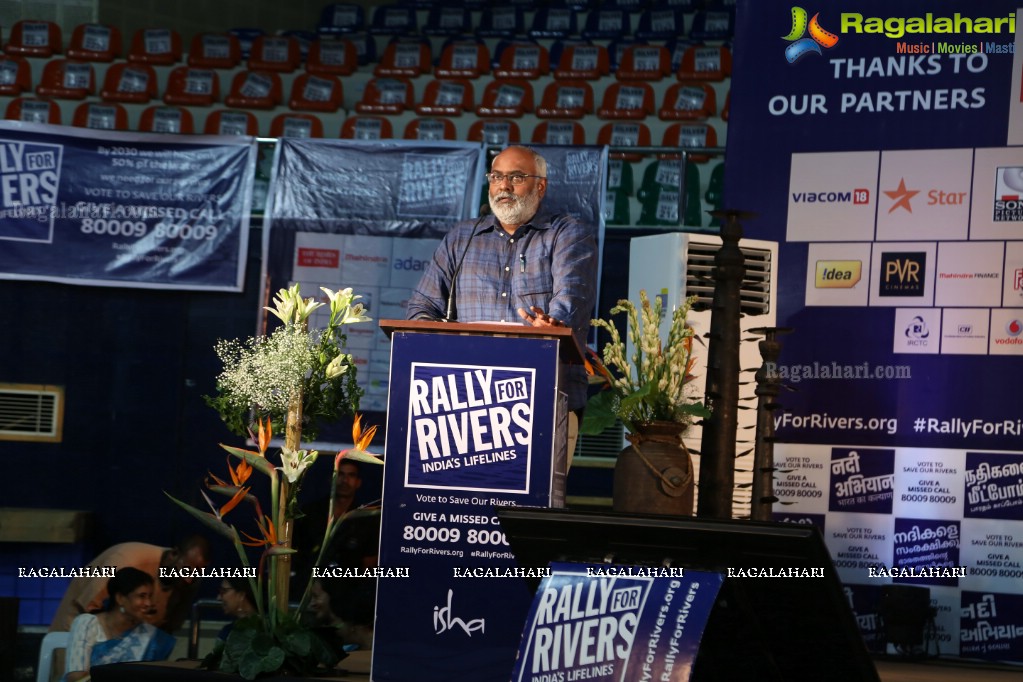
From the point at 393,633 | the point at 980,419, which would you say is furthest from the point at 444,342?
the point at 980,419

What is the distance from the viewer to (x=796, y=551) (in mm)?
2705

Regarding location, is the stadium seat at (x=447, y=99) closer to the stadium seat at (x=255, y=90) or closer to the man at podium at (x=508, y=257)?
the stadium seat at (x=255, y=90)

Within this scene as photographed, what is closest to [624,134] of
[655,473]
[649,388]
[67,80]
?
[67,80]

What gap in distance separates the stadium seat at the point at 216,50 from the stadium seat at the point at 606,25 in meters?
3.04

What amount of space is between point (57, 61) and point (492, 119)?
3.74 m

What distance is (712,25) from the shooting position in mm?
11156

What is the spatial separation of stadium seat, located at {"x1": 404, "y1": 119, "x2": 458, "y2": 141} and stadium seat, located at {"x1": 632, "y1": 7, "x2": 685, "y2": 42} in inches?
93.4

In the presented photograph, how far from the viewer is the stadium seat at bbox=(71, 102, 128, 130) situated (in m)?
10.1

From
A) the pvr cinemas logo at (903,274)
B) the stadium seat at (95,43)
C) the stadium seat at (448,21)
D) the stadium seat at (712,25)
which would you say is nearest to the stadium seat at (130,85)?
the stadium seat at (95,43)

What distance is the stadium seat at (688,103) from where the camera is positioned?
10.1 meters

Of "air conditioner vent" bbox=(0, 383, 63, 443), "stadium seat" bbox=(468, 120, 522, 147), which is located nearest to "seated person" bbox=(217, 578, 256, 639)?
"air conditioner vent" bbox=(0, 383, 63, 443)

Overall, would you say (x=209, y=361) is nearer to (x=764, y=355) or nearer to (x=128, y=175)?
(x=128, y=175)

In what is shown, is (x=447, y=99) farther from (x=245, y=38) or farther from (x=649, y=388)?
(x=649, y=388)

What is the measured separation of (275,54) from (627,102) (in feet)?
10.2
